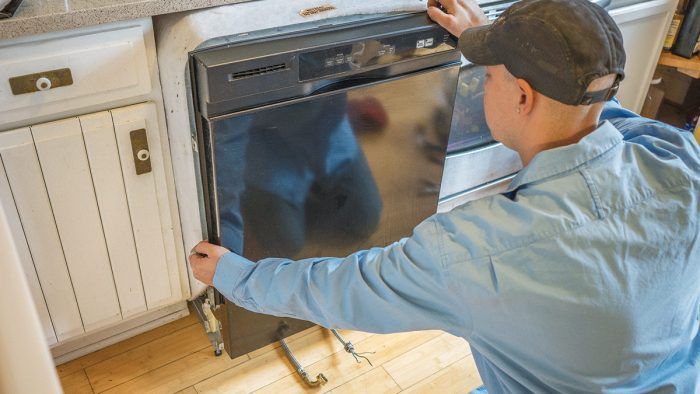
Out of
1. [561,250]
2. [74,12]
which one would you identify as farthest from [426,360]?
[74,12]

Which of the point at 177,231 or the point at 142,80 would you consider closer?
the point at 142,80

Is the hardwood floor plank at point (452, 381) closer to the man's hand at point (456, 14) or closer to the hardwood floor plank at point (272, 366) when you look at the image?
the hardwood floor plank at point (272, 366)

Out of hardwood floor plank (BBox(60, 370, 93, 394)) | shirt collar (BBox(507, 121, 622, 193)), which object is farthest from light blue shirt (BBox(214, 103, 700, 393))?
hardwood floor plank (BBox(60, 370, 93, 394))

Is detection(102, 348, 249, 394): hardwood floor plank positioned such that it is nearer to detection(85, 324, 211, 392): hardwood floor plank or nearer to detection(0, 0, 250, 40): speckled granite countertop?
detection(85, 324, 211, 392): hardwood floor plank

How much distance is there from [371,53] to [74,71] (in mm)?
569

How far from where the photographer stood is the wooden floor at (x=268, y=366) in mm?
1646

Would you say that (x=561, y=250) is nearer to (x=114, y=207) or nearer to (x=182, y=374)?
(x=114, y=207)

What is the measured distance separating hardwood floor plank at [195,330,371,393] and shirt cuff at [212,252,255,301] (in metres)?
0.55

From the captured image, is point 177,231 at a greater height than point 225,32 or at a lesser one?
lesser

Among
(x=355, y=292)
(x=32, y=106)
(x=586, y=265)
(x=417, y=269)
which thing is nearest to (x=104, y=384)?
(x=32, y=106)

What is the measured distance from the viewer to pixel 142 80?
49.2 inches

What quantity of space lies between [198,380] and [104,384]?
0.23 metres

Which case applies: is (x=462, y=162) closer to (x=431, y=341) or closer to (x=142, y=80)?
(x=431, y=341)

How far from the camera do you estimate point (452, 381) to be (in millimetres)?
1712
